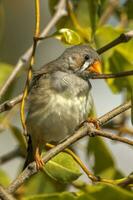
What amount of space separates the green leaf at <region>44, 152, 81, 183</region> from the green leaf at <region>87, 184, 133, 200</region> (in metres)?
0.87

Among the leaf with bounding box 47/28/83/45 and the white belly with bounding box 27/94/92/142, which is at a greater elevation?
the leaf with bounding box 47/28/83/45

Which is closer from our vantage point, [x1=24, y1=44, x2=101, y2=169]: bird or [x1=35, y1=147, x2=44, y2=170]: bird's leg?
[x1=35, y1=147, x2=44, y2=170]: bird's leg

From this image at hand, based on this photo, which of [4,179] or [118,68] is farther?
[4,179]

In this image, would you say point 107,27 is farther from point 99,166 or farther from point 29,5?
point 29,5

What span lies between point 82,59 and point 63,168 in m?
1.14

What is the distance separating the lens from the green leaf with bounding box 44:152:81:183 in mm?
2365

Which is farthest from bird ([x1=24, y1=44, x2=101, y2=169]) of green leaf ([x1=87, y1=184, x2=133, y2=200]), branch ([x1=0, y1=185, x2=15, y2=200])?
green leaf ([x1=87, y1=184, x2=133, y2=200])

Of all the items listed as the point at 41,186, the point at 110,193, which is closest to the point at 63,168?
the point at 41,186

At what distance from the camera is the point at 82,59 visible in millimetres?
3436

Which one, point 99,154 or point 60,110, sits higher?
point 60,110

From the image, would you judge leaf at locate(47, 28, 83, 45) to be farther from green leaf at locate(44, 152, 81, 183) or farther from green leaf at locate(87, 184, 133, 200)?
green leaf at locate(87, 184, 133, 200)

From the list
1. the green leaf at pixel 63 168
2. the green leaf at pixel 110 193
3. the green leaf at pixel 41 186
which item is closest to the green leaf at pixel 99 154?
the green leaf at pixel 41 186

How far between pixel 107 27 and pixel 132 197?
1.52 m

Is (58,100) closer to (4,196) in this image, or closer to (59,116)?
(59,116)
